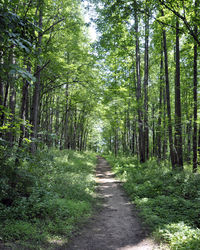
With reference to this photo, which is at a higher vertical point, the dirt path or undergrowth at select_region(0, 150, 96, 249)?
undergrowth at select_region(0, 150, 96, 249)

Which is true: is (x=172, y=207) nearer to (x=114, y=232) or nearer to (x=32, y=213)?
(x=114, y=232)

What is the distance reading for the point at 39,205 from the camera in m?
5.52

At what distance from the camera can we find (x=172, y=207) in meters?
6.70

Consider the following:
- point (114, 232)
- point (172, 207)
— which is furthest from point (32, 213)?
point (172, 207)

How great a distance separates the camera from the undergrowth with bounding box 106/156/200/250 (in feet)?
15.0

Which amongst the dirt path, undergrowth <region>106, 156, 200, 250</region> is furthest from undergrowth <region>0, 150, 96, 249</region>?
undergrowth <region>106, 156, 200, 250</region>

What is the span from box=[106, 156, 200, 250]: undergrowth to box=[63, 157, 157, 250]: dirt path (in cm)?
40

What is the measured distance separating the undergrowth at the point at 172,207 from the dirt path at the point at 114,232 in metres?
0.40

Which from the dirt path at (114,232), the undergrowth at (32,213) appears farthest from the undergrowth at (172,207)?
the undergrowth at (32,213)

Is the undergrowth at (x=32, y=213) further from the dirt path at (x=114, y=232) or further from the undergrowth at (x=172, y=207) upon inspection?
the undergrowth at (x=172, y=207)

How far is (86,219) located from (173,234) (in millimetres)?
2832

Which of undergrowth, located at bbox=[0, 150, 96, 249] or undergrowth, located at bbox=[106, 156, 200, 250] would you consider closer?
undergrowth, located at bbox=[0, 150, 96, 249]

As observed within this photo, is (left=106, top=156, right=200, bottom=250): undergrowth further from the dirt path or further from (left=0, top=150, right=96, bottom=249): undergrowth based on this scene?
→ (left=0, top=150, right=96, bottom=249): undergrowth

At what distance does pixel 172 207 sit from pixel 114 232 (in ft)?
8.76
